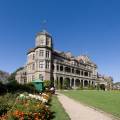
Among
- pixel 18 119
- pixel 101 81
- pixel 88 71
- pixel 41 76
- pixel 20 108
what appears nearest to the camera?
pixel 18 119

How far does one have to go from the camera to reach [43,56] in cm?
7944

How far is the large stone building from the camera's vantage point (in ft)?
261

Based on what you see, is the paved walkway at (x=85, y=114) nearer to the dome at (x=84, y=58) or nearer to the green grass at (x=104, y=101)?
the green grass at (x=104, y=101)

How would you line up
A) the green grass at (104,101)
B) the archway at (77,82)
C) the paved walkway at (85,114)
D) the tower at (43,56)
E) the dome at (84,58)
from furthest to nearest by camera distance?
the dome at (84,58)
the archway at (77,82)
the tower at (43,56)
the green grass at (104,101)
the paved walkway at (85,114)

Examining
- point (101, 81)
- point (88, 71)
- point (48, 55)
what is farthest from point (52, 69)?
point (101, 81)

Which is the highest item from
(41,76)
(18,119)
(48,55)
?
(48,55)

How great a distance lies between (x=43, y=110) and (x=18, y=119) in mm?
2631

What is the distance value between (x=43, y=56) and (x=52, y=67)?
219 inches

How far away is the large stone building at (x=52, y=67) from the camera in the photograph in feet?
261

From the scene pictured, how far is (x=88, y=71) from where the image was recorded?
101375 mm

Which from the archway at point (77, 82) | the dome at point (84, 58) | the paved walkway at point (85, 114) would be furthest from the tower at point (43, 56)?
the paved walkway at point (85, 114)

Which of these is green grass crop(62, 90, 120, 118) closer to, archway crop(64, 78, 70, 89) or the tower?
the tower

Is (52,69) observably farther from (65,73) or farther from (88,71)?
(88,71)

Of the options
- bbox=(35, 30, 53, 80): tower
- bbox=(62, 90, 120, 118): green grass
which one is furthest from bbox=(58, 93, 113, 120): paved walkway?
bbox=(35, 30, 53, 80): tower
